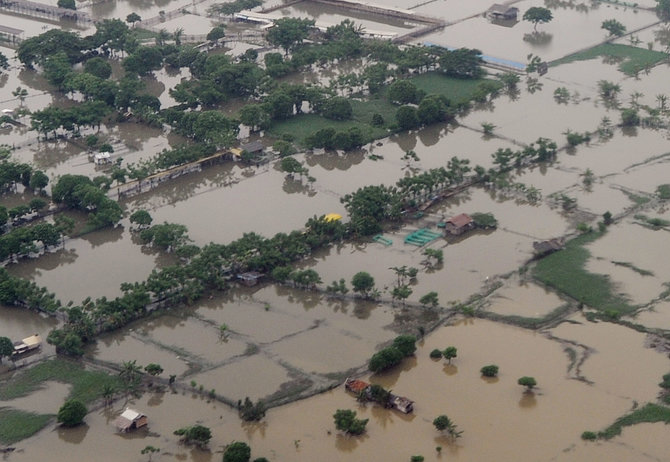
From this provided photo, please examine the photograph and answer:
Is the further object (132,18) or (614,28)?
(132,18)

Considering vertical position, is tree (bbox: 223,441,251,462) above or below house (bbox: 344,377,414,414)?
above

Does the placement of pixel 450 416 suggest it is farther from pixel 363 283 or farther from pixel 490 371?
pixel 363 283

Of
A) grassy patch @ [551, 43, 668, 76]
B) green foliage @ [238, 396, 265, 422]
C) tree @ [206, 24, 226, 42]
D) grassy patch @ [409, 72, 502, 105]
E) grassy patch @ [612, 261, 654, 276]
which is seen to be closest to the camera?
green foliage @ [238, 396, 265, 422]

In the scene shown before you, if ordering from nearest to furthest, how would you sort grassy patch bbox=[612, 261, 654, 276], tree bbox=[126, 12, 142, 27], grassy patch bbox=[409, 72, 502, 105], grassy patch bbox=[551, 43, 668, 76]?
grassy patch bbox=[612, 261, 654, 276] < grassy patch bbox=[409, 72, 502, 105] < grassy patch bbox=[551, 43, 668, 76] < tree bbox=[126, 12, 142, 27]

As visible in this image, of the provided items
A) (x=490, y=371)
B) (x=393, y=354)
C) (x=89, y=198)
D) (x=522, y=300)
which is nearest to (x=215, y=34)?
(x=89, y=198)

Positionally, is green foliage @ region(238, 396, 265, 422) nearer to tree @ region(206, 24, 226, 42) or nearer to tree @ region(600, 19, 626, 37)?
tree @ region(206, 24, 226, 42)

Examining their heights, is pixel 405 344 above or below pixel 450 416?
above

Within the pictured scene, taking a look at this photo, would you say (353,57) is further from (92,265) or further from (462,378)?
(462,378)

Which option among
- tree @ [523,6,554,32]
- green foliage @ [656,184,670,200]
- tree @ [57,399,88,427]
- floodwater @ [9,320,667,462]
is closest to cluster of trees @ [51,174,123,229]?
floodwater @ [9,320,667,462]
